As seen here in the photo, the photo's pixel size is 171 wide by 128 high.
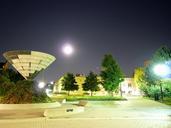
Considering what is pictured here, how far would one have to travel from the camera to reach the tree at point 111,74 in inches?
2184

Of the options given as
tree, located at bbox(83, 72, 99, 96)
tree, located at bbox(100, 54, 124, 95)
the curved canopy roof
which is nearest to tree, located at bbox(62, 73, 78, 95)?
tree, located at bbox(83, 72, 99, 96)

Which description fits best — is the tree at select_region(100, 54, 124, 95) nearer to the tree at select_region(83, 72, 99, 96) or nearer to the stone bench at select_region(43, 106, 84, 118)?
the tree at select_region(83, 72, 99, 96)

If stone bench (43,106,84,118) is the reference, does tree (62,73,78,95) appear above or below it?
above

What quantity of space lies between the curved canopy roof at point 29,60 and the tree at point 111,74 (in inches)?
990

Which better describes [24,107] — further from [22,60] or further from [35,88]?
[22,60]

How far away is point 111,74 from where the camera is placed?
55.6 meters

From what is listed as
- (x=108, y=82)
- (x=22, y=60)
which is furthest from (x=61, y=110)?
(x=108, y=82)

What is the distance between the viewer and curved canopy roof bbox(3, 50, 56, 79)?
30.2 metres

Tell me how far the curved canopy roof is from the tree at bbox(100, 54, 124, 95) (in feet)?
82.5

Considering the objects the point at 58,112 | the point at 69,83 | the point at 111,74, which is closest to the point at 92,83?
the point at 69,83

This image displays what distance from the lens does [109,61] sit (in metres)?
56.6

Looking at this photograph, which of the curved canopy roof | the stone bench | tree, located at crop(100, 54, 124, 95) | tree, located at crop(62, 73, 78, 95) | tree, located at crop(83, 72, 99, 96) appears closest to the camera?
the stone bench

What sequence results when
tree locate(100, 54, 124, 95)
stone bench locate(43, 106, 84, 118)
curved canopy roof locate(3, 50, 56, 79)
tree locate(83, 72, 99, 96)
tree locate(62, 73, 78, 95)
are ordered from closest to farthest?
1. stone bench locate(43, 106, 84, 118)
2. curved canopy roof locate(3, 50, 56, 79)
3. tree locate(100, 54, 124, 95)
4. tree locate(83, 72, 99, 96)
5. tree locate(62, 73, 78, 95)

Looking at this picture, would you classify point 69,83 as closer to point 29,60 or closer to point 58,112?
point 29,60
